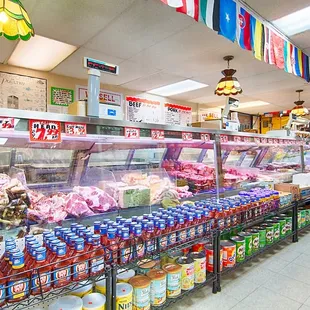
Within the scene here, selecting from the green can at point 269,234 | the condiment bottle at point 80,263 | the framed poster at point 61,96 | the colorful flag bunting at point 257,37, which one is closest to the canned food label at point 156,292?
the condiment bottle at point 80,263

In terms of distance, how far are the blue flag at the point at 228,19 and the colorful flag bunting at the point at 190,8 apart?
18.8 inches

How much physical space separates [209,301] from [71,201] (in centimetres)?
132

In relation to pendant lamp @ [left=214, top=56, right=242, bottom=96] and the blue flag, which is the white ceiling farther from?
the blue flag

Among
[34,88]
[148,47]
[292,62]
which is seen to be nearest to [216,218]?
[148,47]

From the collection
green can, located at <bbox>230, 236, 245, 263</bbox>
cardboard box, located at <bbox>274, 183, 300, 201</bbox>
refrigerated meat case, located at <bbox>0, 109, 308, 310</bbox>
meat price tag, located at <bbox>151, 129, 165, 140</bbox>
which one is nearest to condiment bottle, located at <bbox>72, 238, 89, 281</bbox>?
refrigerated meat case, located at <bbox>0, 109, 308, 310</bbox>

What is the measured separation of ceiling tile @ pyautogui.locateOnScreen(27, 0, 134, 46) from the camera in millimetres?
3035

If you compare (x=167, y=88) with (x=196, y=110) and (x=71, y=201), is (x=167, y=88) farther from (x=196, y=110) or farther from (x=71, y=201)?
(x=71, y=201)

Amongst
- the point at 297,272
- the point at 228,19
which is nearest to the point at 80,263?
the point at 297,272

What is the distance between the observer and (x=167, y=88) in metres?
7.00

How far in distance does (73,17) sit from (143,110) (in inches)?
159

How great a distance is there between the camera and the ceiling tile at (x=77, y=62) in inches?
177

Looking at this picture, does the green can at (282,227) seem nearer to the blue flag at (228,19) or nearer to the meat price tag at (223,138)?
the meat price tag at (223,138)

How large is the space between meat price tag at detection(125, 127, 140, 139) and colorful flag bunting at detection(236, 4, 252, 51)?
228 centimetres

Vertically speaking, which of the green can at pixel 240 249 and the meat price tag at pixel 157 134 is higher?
the meat price tag at pixel 157 134
